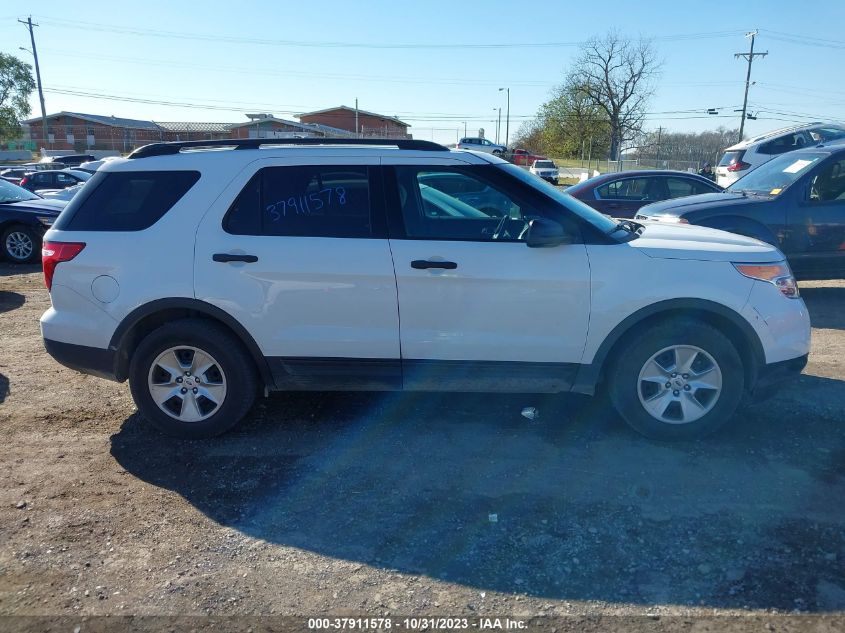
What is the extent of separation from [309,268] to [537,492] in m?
1.91

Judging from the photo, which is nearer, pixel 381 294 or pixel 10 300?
pixel 381 294

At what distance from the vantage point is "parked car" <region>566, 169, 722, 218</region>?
11.4 metres

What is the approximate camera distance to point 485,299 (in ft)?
13.4

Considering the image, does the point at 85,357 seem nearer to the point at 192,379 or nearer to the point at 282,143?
the point at 192,379

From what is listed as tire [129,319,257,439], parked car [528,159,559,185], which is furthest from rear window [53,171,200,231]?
parked car [528,159,559,185]

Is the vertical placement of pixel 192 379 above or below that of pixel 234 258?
below

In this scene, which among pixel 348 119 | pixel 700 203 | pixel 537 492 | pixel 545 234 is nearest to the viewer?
pixel 537 492

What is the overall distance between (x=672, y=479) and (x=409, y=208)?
7.53 feet

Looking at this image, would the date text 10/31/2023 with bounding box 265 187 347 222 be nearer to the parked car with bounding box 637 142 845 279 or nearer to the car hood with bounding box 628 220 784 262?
the car hood with bounding box 628 220 784 262

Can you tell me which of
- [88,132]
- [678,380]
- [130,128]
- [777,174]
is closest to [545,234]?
[678,380]

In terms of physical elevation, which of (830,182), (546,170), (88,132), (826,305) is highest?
(88,132)

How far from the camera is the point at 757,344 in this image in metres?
4.11

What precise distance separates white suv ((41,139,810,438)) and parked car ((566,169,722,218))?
7.24m

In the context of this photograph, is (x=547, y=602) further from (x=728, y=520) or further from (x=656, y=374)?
(x=656, y=374)
